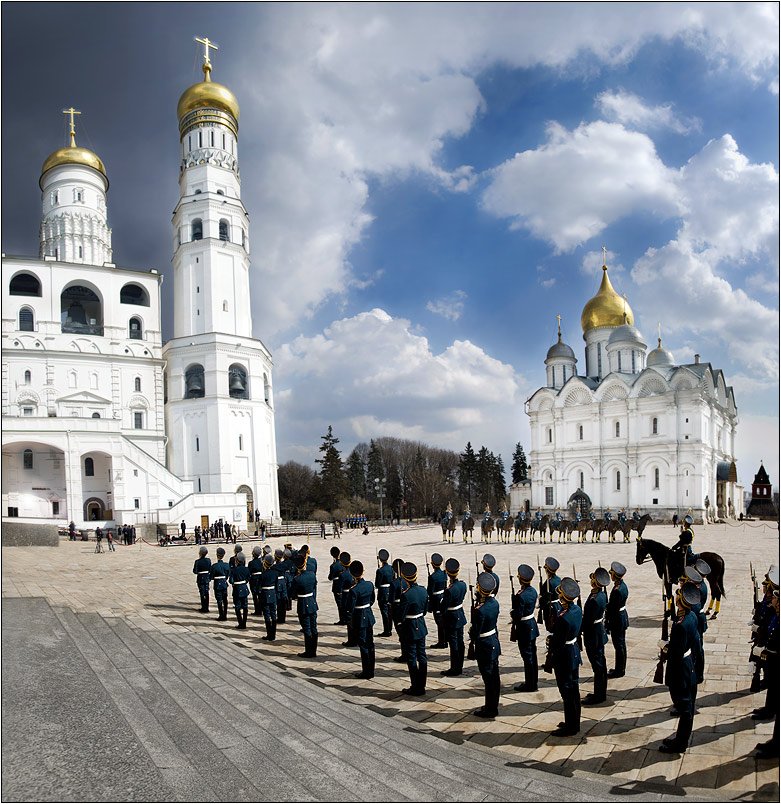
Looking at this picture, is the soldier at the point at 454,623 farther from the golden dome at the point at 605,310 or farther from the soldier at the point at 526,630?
the golden dome at the point at 605,310

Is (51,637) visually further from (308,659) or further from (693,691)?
(693,691)

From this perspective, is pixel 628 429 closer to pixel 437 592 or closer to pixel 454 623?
pixel 437 592

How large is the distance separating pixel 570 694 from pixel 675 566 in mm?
A: 4837

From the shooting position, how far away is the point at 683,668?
605 centimetres

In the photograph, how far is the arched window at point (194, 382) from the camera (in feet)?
153

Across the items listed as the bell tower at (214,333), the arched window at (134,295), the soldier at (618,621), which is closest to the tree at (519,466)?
the bell tower at (214,333)

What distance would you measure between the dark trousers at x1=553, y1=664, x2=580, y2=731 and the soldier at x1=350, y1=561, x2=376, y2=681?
286 centimetres

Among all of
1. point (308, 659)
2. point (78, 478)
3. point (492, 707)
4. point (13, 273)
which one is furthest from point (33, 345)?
point (492, 707)

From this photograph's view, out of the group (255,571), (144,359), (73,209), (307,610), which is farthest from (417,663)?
Result: (73,209)

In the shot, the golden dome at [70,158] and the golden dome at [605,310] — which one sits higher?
the golden dome at [70,158]

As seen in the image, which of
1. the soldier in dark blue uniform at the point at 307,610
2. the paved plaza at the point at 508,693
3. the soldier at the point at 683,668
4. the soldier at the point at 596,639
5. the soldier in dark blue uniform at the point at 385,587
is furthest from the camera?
the soldier in dark blue uniform at the point at 385,587

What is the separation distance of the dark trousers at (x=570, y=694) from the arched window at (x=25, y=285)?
161 ft

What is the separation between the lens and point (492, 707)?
278 inches

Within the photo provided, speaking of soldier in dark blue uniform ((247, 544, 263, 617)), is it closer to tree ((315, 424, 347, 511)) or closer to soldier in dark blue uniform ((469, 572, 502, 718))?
soldier in dark blue uniform ((469, 572, 502, 718))
